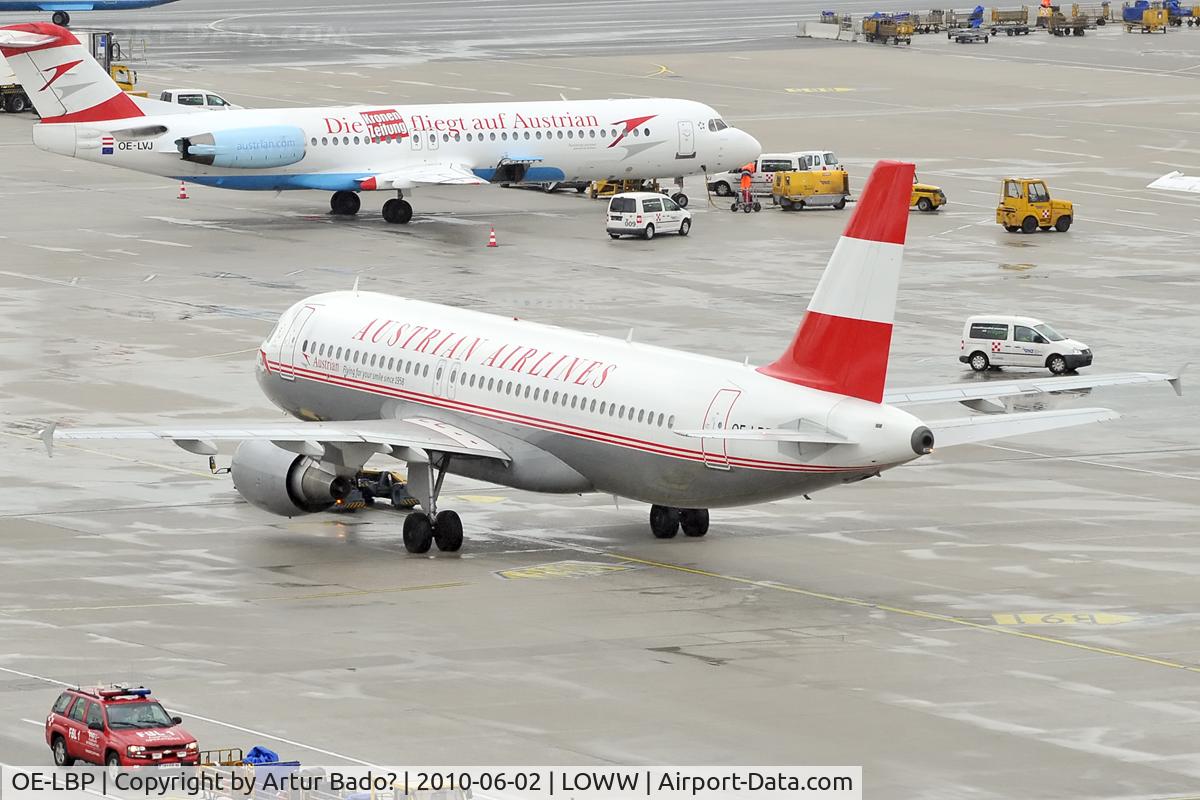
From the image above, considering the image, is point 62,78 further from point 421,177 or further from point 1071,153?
point 1071,153

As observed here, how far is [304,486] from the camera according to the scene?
166ft

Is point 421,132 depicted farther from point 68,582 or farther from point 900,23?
point 900,23

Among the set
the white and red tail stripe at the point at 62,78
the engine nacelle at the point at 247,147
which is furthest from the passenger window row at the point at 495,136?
the white and red tail stripe at the point at 62,78

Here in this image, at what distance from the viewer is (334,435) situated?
49.0 metres

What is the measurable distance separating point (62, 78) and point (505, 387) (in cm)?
5007

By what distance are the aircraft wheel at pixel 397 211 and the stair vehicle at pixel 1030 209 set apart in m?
24.7

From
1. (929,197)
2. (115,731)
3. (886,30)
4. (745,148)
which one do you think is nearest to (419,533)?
(115,731)

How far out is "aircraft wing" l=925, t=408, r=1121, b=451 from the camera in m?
44.2

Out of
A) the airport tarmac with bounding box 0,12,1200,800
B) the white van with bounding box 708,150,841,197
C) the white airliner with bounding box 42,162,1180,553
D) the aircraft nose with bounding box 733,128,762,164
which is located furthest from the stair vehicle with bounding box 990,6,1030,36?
the white airliner with bounding box 42,162,1180,553

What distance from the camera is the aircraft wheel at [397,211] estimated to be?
98000 mm

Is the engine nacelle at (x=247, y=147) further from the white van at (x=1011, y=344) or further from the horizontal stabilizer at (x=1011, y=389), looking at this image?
the horizontal stabilizer at (x=1011, y=389)

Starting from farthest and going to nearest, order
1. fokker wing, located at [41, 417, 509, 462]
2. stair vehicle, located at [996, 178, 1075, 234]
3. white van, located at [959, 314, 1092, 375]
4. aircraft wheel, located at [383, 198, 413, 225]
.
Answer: aircraft wheel, located at [383, 198, 413, 225]
stair vehicle, located at [996, 178, 1075, 234]
white van, located at [959, 314, 1092, 375]
fokker wing, located at [41, 417, 509, 462]

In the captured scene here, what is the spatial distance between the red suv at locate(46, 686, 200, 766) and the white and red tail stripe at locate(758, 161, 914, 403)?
53.2ft

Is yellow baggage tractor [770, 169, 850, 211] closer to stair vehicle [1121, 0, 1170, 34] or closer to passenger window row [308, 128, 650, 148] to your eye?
passenger window row [308, 128, 650, 148]
